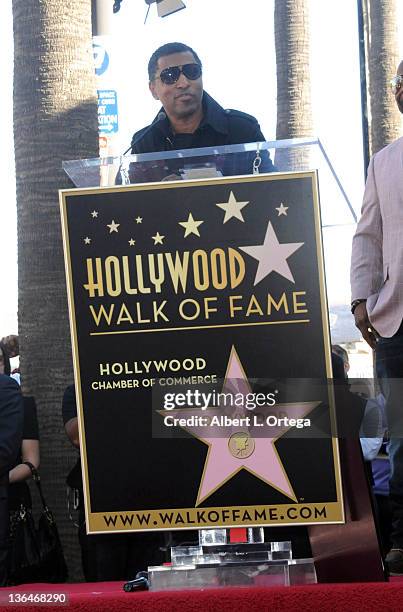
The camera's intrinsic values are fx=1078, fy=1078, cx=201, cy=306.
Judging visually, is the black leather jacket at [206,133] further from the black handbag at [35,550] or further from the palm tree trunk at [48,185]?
the black handbag at [35,550]

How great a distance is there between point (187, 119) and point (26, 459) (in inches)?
87.9

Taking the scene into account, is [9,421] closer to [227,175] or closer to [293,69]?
[227,175]

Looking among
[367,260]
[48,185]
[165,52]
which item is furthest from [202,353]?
[48,185]

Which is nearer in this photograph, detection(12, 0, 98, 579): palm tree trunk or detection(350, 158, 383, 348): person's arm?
detection(350, 158, 383, 348): person's arm

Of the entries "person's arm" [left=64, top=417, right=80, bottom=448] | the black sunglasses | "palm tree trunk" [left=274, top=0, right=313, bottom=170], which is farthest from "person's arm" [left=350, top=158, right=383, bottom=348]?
"palm tree trunk" [left=274, top=0, right=313, bottom=170]

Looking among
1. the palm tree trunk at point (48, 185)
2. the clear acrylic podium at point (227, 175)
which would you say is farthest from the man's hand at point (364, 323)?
the palm tree trunk at point (48, 185)

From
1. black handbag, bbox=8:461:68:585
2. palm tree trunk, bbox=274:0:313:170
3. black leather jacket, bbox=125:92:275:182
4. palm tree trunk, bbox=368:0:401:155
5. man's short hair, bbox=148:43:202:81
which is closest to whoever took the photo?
black leather jacket, bbox=125:92:275:182

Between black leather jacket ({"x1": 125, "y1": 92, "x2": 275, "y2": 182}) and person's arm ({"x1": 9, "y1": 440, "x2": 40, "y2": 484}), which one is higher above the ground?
black leather jacket ({"x1": 125, "y1": 92, "x2": 275, "y2": 182})

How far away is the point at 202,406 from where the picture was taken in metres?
3.62

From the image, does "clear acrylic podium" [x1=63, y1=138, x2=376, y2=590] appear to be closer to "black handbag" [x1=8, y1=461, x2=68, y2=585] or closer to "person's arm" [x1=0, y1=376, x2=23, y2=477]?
"person's arm" [x1=0, y1=376, x2=23, y2=477]

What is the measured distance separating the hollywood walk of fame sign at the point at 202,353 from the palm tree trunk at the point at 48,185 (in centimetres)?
230

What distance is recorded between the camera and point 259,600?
3.43 metres

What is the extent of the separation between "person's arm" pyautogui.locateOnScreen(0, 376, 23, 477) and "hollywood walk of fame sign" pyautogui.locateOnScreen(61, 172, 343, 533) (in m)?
1.55

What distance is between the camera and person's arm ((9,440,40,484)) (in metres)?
5.68
